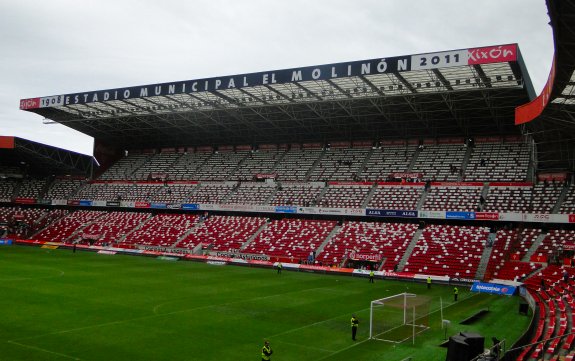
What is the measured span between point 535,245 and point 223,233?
3486 cm

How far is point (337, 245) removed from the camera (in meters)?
53.3

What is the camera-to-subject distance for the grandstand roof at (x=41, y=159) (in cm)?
7100

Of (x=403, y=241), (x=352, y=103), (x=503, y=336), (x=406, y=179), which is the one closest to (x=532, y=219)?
(x=403, y=241)

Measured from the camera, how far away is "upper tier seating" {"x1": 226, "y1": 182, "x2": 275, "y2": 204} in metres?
64.3

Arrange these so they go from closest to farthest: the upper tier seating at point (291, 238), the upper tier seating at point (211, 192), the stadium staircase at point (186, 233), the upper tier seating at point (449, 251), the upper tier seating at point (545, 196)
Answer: the upper tier seating at point (449, 251) → the upper tier seating at point (545, 196) → the upper tier seating at point (291, 238) → the stadium staircase at point (186, 233) → the upper tier seating at point (211, 192)

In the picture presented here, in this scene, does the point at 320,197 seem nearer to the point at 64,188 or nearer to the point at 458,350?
the point at 64,188

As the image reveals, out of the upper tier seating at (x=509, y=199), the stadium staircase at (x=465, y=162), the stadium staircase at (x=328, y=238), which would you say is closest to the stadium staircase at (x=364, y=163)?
the stadium staircase at (x=328, y=238)

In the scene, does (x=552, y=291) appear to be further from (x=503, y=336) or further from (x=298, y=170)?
(x=298, y=170)

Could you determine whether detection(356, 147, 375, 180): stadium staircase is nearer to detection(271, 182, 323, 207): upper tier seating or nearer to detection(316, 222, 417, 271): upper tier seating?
detection(271, 182, 323, 207): upper tier seating

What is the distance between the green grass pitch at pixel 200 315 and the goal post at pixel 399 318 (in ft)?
2.08

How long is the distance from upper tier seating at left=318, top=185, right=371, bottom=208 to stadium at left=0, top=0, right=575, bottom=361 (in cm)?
25

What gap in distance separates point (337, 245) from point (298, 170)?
17.6 metres

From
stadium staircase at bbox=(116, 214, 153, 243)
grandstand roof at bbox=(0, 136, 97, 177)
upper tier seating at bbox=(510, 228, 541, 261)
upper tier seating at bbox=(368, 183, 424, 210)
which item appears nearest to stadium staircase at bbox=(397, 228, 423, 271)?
upper tier seating at bbox=(368, 183, 424, 210)

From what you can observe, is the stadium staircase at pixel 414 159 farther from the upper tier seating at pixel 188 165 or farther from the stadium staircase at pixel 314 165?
the upper tier seating at pixel 188 165
